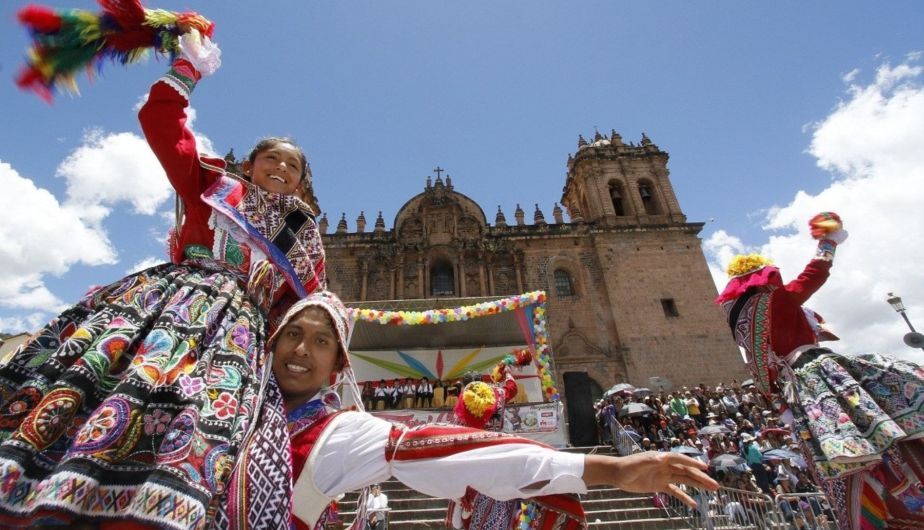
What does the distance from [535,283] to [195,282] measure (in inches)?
795

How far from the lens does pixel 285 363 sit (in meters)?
1.73

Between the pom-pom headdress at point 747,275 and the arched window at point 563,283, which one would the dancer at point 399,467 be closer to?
the pom-pom headdress at point 747,275

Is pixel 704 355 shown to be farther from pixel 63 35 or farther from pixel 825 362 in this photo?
pixel 63 35

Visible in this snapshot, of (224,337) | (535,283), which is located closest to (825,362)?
(224,337)

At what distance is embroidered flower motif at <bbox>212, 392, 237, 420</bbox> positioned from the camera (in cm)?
134

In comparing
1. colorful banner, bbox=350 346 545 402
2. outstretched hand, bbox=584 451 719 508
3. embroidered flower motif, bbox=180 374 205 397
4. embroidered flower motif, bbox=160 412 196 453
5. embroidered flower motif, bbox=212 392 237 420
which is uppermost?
colorful banner, bbox=350 346 545 402

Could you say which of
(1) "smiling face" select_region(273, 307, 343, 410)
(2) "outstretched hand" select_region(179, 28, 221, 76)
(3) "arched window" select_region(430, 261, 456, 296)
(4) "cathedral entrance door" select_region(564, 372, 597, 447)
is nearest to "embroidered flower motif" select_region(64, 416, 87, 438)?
(1) "smiling face" select_region(273, 307, 343, 410)

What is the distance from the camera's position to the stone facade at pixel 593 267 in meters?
19.0

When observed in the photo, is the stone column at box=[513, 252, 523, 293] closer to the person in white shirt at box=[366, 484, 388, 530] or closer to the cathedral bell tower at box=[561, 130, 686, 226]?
the cathedral bell tower at box=[561, 130, 686, 226]

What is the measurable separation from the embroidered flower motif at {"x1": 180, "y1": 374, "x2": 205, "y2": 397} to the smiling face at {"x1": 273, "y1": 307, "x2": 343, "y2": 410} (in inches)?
14.9

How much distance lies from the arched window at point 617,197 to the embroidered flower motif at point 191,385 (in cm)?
2486

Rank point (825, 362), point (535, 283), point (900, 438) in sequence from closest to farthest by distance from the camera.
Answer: point (900, 438), point (825, 362), point (535, 283)

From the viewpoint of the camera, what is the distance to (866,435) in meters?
2.82

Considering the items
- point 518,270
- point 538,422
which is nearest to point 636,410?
point 538,422
